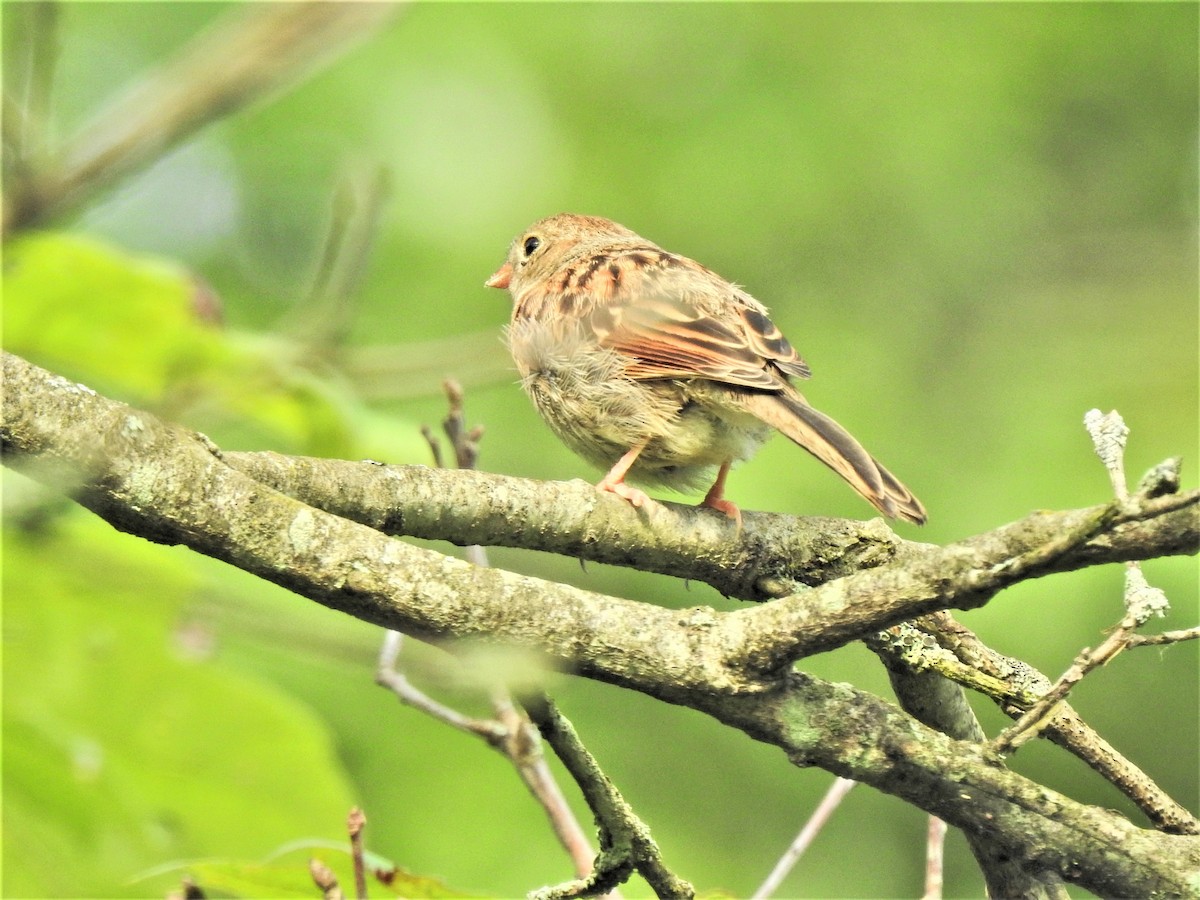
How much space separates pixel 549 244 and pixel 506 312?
4717 mm

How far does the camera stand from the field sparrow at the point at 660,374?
476cm

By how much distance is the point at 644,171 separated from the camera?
40.5 feet

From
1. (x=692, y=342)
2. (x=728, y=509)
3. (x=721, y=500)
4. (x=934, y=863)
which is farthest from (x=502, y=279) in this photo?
(x=934, y=863)

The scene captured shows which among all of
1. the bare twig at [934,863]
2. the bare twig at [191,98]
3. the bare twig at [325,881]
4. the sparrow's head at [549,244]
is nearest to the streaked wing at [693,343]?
the sparrow's head at [549,244]

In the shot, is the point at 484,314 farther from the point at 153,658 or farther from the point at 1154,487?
the point at 1154,487

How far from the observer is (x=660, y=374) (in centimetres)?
488

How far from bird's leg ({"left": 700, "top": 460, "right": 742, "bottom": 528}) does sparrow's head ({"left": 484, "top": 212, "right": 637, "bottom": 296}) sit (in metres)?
1.86

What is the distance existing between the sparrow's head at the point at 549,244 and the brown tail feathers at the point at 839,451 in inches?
79.1

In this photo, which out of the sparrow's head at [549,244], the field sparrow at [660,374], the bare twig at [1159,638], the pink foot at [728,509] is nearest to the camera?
the bare twig at [1159,638]

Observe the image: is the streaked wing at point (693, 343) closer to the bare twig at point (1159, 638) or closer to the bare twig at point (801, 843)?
the bare twig at point (801, 843)

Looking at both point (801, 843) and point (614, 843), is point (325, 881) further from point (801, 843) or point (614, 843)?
point (801, 843)

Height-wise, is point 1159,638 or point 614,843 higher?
point 1159,638

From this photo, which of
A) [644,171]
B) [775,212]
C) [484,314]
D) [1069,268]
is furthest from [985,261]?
[484,314]

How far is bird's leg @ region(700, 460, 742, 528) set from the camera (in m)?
3.52
